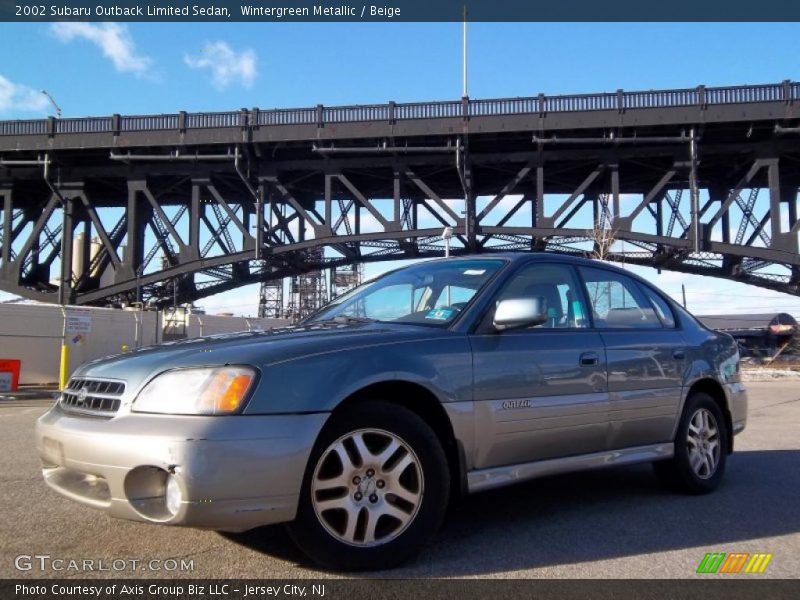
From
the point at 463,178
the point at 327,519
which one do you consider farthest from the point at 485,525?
the point at 463,178

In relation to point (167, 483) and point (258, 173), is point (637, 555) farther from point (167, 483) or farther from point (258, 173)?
point (258, 173)

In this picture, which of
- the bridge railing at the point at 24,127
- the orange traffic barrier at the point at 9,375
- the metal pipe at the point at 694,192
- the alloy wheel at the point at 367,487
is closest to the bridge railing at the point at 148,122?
the bridge railing at the point at 24,127

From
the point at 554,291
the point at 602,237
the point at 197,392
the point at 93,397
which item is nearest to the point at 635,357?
the point at 554,291

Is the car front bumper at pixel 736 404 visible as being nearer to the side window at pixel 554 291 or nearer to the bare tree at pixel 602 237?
the side window at pixel 554 291

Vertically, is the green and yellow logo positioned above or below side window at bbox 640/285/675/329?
below

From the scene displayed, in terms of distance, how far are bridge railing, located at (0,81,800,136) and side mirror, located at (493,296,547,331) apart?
24406mm

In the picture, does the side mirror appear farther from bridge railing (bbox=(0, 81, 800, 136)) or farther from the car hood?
bridge railing (bbox=(0, 81, 800, 136))

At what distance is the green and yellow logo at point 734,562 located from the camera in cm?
345

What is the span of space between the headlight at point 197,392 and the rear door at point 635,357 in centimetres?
254

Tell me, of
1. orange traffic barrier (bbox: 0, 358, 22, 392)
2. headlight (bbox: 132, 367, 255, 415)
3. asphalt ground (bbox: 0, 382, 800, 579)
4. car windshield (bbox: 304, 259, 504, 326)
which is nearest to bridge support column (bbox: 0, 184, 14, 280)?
orange traffic barrier (bbox: 0, 358, 22, 392)

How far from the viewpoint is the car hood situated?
321 cm

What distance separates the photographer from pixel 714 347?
5.58 metres

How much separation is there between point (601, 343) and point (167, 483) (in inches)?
114

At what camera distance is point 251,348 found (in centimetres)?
329
